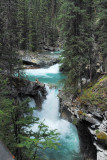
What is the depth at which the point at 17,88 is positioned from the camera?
15055 mm

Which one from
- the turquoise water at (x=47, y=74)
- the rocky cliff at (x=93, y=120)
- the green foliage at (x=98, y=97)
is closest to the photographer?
the rocky cliff at (x=93, y=120)

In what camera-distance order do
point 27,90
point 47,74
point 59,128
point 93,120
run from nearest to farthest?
point 93,120 < point 59,128 < point 27,90 < point 47,74

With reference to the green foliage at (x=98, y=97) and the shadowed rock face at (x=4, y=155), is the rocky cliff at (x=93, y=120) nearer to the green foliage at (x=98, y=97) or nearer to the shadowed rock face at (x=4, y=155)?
the green foliage at (x=98, y=97)

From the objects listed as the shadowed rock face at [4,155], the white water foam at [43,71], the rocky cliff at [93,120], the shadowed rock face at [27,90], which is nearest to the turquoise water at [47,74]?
the white water foam at [43,71]

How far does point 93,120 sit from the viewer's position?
891 cm

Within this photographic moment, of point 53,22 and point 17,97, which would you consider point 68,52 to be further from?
point 53,22

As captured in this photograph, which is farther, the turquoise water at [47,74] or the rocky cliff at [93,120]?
the turquoise water at [47,74]

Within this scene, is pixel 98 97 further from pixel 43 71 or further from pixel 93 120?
pixel 43 71

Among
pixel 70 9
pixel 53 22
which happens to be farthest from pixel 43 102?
pixel 53 22

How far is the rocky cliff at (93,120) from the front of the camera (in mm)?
8102

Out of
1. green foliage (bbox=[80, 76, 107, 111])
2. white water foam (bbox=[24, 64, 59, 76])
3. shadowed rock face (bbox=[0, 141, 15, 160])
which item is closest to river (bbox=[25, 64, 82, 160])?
green foliage (bbox=[80, 76, 107, 111])

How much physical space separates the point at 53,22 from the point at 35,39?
25.7m

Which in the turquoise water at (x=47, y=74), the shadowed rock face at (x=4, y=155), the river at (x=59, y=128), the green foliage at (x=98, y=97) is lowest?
the river at (x=59, y=128)

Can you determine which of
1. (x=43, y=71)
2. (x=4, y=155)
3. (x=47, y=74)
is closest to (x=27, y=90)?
(x=47, y=74)
